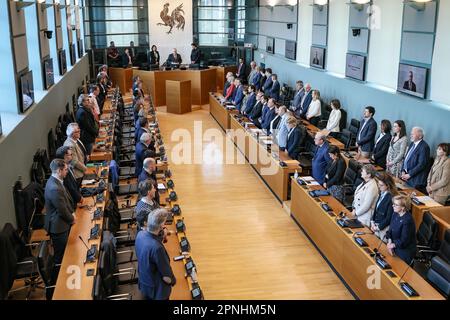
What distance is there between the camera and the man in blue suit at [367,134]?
984cm

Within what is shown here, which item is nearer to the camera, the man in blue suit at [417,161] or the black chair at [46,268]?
the black chair at [46,268]

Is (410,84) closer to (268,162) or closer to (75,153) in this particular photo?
(268,162)

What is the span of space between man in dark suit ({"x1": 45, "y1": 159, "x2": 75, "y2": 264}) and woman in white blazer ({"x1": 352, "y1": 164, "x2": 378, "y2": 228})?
384 cm

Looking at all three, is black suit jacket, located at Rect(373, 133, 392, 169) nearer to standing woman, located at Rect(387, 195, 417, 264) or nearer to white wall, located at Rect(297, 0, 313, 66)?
standing woman, located at Rect(387, 195, 417, 264)

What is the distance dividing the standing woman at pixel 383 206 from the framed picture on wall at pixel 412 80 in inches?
141

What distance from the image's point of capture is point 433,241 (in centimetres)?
646

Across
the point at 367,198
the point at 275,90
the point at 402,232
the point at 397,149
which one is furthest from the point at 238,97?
the point at 402,232

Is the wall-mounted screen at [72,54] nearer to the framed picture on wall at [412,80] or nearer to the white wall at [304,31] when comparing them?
the white wall at [304,31]

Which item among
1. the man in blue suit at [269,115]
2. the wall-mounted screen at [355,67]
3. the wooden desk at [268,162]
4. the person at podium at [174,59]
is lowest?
the wooden desk at [268,162]

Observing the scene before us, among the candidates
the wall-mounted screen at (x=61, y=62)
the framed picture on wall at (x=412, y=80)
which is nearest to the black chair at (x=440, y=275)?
the framed picture on wall at (x=412, y=80)

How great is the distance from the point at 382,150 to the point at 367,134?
0.72m

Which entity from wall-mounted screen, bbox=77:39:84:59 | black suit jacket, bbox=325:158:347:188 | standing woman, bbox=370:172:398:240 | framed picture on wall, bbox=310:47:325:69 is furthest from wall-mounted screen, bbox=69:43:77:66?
standing woman, bbox=370:172:398:240

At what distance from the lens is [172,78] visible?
1888 cm
